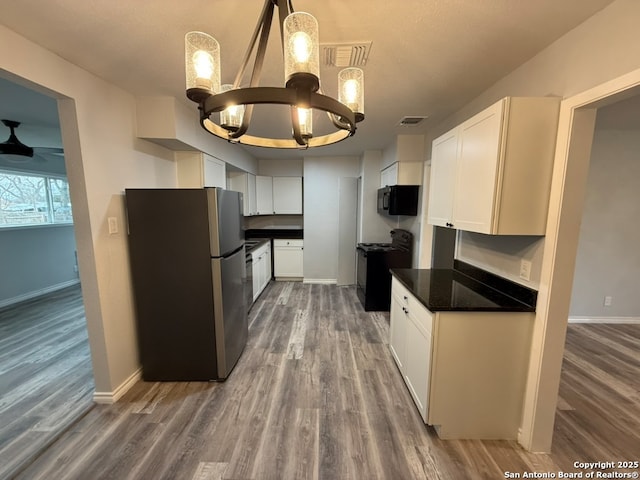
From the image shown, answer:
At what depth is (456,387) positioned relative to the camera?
169 cm

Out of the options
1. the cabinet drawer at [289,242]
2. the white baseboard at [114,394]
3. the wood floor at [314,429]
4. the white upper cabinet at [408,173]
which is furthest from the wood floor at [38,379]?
the white upper cabinet at [408,173]

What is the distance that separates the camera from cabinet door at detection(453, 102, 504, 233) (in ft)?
5.03

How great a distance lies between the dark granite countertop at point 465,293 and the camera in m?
1.62

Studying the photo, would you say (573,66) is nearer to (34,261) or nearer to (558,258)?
(558,258)

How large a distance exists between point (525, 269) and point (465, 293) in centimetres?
41

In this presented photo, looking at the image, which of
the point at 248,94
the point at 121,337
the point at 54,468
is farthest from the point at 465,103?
the point at 54,468

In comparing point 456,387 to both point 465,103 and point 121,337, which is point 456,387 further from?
point 121,337

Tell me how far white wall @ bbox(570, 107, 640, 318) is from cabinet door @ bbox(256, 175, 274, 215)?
4907 millimetres

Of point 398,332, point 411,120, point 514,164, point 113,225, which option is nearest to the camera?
point 514,164

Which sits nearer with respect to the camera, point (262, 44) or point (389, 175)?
point (262, 44)

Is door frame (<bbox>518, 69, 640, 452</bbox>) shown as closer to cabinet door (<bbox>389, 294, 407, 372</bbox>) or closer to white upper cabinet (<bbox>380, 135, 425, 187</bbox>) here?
cabinet door (<bbox>389, 294, 407, 372</bbox>)

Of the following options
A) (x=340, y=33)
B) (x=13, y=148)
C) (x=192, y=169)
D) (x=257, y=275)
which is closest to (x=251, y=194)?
(x=257, y=275)

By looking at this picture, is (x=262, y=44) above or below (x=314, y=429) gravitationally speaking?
above

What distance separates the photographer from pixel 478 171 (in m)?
1.69
